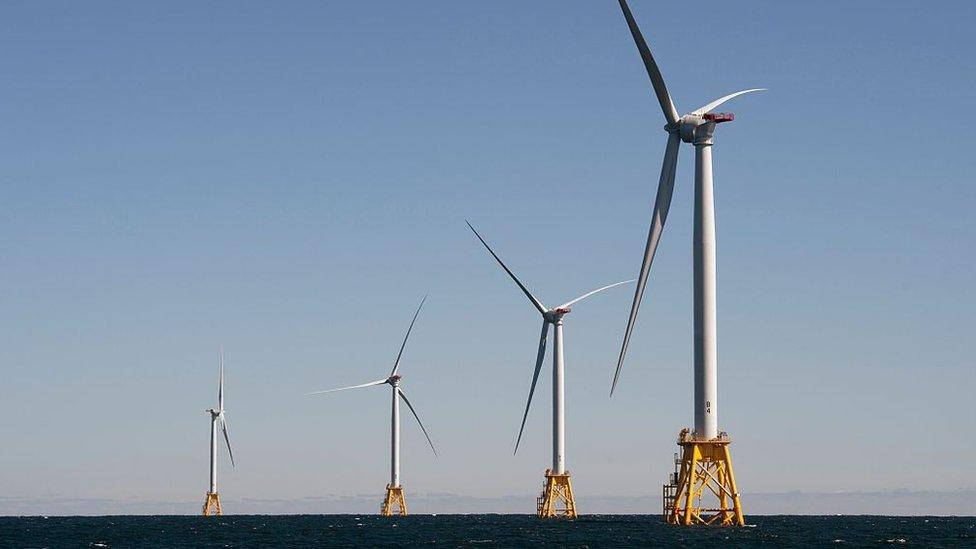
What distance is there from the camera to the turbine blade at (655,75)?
116750mm

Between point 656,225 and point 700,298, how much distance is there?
6.81m

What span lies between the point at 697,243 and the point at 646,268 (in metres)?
5.69

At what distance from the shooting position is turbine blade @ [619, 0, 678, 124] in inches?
4596

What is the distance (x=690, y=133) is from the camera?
389ft

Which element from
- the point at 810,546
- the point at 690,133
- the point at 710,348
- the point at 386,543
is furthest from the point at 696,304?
the point at 386,543

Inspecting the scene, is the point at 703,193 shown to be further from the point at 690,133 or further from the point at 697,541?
the point at 697,541

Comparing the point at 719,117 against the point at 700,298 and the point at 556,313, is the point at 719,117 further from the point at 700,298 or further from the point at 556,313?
the point at 556,313

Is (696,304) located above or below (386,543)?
above

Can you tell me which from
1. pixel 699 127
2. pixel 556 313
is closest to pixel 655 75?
pixel 699 127

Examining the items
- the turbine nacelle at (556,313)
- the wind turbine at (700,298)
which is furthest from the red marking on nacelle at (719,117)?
the turbine nacelle at (556,313)

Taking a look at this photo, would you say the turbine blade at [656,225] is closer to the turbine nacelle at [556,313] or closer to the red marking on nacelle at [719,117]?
the red marking on nacelle at [719,117]

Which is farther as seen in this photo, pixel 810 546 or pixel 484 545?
pixel 484 545

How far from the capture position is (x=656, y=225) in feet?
370

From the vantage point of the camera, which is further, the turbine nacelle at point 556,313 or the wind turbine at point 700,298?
the turbine nacelle at point 556,313
